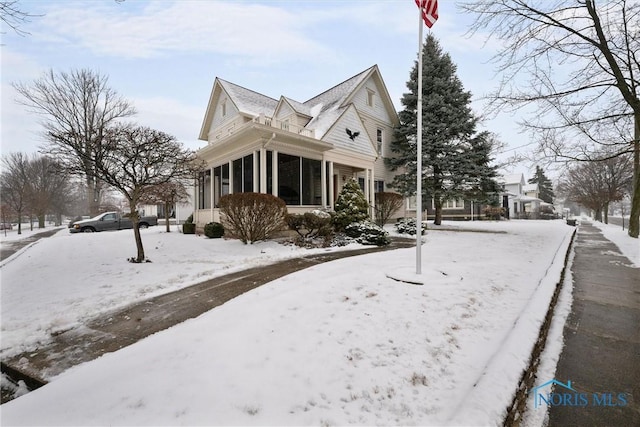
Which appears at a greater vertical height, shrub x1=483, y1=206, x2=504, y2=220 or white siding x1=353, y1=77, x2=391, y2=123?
white siding x1=353, y1=77, x2=391, y2=123

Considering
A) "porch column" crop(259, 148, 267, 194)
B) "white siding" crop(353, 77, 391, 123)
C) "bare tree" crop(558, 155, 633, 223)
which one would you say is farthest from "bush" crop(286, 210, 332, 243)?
"bare tree" crop(558, 155, 633, 223)

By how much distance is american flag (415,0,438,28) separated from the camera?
4828mm

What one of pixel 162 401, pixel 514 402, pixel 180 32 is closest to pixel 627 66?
pixel 514 402


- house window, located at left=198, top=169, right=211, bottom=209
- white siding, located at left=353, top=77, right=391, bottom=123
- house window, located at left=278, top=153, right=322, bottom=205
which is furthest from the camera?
white siding, located at left=353, top=77, right=391, bottom=123

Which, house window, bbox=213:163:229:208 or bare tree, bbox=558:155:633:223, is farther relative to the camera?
bare tree, bbox=558:155:633:223

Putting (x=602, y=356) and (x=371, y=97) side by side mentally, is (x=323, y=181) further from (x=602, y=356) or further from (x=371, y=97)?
(x=602, y=356)

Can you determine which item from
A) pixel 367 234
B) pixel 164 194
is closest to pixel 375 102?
pixel 367 234

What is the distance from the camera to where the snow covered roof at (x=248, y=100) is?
15350 mm

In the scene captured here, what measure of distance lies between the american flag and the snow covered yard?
4820mm

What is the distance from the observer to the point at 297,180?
11656 millimetres

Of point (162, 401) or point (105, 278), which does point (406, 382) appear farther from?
point (105, 278)

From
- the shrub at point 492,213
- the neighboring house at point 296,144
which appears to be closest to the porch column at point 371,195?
the neighboring house at point 296,144

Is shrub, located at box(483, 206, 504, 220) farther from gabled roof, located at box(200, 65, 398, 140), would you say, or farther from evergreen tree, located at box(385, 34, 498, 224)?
gabled roof, located at box(200, 65, 398, 140)

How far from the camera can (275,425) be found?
67.8 inches
